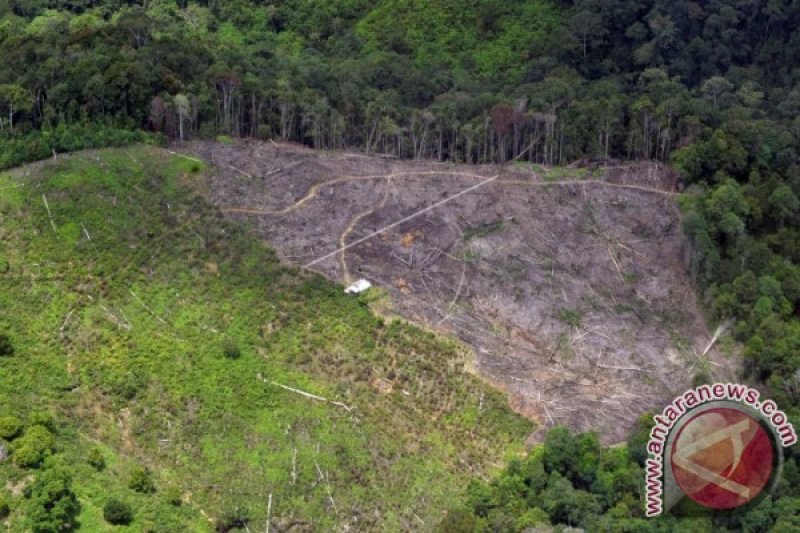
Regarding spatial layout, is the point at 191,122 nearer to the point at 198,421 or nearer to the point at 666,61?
the point at 198,421

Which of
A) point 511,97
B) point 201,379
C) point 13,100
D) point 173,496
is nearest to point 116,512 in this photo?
point 173,496

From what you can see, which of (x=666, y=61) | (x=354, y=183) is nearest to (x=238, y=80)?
(x=354, y=183)

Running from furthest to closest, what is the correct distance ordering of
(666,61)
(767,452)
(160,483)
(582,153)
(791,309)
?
1. (666,61)
2. (582,153)
3. (791,309)
4. (767,452)
5. (160,483)

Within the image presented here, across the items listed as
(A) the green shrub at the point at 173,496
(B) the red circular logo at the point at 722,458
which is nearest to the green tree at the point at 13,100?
(A) the green shrub at the point at 173,496

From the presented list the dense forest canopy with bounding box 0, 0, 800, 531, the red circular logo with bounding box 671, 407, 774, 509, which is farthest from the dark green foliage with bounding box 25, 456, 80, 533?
the red circular logo with bounding box 671, 407, 774, 509

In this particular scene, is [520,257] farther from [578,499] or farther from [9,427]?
[9,427]

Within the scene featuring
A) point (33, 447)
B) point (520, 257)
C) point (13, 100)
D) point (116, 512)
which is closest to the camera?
point (116, 512)

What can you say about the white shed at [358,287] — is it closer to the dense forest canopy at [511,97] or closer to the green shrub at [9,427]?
the dense forest canopy at [511,97]
